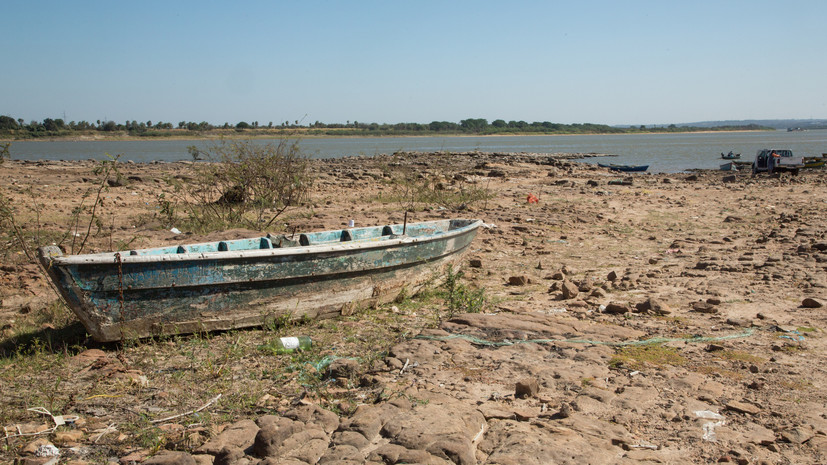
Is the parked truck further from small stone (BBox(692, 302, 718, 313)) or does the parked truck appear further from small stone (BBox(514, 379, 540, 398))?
small stone (BBox(514, 379, 540, 398))

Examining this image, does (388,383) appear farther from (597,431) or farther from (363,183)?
(363,183)

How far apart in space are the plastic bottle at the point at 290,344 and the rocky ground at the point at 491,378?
0.34ft

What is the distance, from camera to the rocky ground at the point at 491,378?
3152 mm

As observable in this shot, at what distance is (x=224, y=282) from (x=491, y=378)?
7.44 feet

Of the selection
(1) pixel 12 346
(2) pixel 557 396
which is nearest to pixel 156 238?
(1) pixel 12 346

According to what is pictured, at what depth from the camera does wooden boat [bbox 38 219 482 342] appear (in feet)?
14.7

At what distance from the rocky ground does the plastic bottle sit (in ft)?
0.34

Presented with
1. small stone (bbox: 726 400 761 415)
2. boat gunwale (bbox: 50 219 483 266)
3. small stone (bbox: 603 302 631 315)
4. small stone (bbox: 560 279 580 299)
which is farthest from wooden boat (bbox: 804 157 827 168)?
small stone (bbox: 726 400 761 415)

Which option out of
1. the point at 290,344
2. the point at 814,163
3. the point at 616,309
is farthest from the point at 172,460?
the point at 814,163

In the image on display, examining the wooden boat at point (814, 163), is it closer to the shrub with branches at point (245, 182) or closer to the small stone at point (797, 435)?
the shrub with branches at point (245, 182)

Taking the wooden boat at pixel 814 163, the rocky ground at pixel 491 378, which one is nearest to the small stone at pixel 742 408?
the rocky ground at pixel 491 378

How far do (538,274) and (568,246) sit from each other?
200 centimetres

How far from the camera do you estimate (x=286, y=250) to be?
16.6 ft

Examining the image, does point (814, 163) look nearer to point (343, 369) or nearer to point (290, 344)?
point (290, 344)
